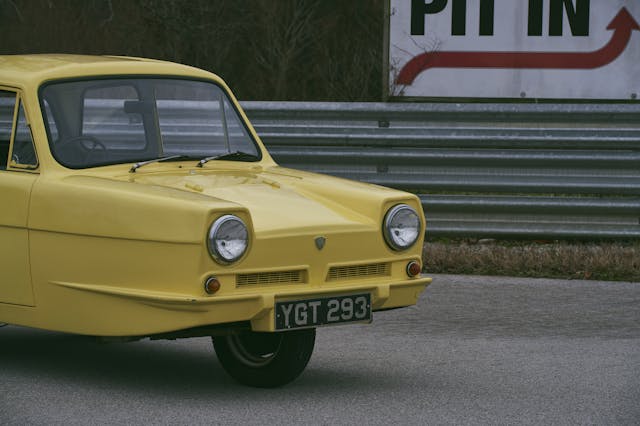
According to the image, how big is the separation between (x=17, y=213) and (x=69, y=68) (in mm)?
919

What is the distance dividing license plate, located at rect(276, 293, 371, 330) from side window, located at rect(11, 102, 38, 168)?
1.57m

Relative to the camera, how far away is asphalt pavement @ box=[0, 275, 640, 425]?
5.88 meters

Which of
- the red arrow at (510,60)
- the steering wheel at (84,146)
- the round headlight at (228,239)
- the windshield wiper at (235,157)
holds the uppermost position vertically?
the red arrow at (510,60)

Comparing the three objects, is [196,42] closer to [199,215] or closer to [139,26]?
[139,26]

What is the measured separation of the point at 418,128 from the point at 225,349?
4.78 m

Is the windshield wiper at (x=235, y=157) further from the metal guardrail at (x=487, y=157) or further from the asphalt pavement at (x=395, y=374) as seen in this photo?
the metal guardrail at (x=487, y=157)

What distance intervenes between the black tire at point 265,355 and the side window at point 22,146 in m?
1.28

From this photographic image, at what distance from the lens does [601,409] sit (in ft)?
19.7

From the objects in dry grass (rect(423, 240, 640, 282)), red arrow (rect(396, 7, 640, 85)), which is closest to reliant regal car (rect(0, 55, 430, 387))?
dry grass (rect(423, 240, 640, 282))

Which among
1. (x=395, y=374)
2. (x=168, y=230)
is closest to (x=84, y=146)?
(x=168, y=230)

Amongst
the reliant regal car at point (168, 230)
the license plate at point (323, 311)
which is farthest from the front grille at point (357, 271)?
the license plate at point (323, 311)

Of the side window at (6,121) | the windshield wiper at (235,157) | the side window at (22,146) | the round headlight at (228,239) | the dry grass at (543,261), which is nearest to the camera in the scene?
the round headlight at (228,239)

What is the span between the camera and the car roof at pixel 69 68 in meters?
6.91

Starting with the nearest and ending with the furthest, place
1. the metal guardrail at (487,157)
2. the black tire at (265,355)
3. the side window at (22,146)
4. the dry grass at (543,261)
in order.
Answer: the black tire at (265,355)
the side window at (22,146)
the dry grass at (543,261)
the metal guardrail at (487,157)
